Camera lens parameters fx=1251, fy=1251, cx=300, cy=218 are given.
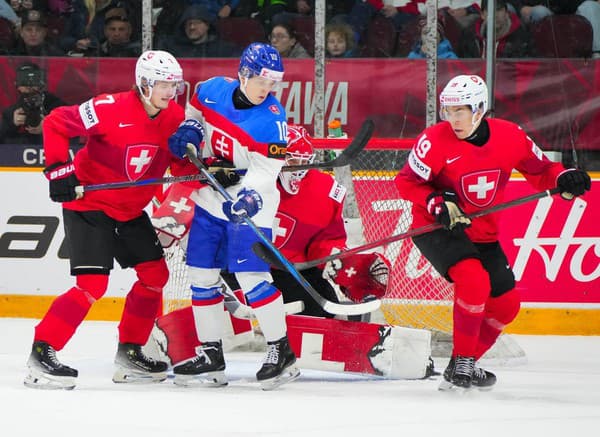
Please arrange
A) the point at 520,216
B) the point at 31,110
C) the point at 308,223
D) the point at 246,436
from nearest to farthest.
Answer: the point at 246,436 < the point at 308,223 < the point at 520,216 < the point at 31,110

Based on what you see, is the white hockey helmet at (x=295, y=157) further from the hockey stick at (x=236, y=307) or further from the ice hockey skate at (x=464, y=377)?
the ice hockey skate at (x=464, y=377)

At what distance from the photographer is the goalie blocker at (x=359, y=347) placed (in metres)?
4.39

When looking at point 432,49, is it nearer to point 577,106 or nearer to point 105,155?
point 577,106

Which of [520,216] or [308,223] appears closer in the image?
[308,223]

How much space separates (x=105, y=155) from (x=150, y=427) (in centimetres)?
117

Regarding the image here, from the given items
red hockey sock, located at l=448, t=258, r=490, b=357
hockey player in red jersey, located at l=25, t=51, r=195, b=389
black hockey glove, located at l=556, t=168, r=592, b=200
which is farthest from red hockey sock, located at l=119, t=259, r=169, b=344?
black hockey glove, located at l=556, t=168, r=592, b=200

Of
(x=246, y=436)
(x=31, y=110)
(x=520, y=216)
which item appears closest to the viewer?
(x=246, y=436)

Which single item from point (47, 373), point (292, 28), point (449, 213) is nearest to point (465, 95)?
point (449, 213)

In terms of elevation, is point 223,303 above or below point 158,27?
below

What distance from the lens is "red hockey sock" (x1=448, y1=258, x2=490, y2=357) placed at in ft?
13.2

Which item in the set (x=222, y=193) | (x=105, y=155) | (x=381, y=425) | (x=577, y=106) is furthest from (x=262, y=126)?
(x=577, y=106)

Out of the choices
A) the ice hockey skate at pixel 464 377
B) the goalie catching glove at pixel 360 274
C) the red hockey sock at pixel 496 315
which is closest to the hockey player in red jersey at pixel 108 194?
the goalie catching glove at pixel 360 274

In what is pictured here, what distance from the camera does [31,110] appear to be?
607cm

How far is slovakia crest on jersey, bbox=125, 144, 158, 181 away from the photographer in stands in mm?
1943
